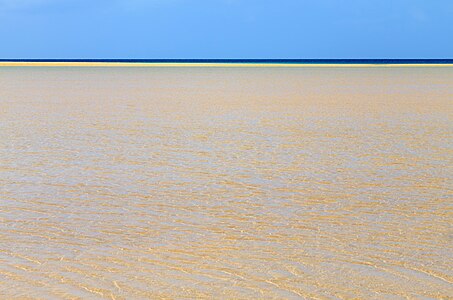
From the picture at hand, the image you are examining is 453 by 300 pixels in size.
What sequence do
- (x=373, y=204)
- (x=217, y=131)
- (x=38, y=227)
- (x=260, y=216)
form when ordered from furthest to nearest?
(x=217, y=131) < (x=373, y=204) < (x=260, y=216) < (x=38, y=227)

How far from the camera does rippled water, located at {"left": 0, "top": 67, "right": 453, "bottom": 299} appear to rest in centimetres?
288

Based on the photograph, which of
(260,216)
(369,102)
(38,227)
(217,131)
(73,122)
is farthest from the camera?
(369,102)

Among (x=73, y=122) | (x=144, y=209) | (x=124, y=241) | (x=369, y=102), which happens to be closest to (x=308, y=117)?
(x=73, y=122)

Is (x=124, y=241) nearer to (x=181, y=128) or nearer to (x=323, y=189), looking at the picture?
(x=323, y=189)

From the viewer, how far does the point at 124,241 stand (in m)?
3.43

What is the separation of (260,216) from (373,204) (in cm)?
67

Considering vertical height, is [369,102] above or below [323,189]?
above

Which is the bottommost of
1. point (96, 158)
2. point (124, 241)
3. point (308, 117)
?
point (124, 241)

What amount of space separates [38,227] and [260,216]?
1.04 m

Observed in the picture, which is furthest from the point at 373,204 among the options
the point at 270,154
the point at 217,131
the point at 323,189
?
the point at 217,131

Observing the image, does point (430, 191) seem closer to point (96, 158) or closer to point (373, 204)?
point (373, 204)

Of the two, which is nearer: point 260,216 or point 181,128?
point 260,216

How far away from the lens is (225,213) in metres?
4.04

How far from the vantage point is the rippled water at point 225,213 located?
2879mm
